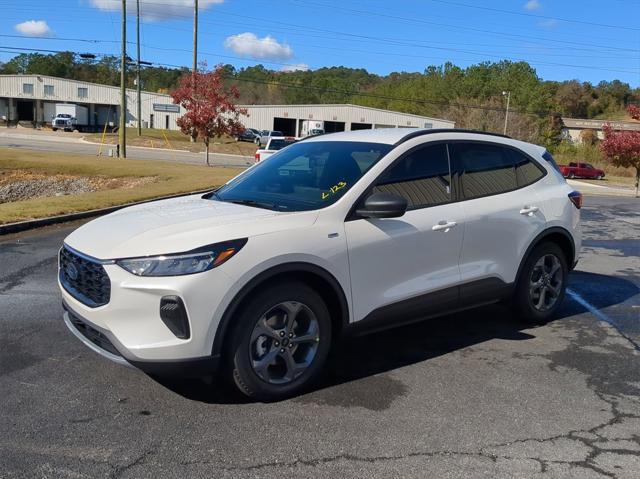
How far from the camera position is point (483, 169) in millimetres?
5406

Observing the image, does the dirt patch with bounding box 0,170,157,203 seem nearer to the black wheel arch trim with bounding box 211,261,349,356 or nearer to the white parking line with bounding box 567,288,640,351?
the white parking line with bounding box 567,288,640,351

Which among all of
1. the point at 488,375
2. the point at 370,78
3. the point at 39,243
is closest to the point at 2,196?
the point at 39,243

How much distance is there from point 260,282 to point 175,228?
661mm

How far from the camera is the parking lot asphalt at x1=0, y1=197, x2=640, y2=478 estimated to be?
3314 mm

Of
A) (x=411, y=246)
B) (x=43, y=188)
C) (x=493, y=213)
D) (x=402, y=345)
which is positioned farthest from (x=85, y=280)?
(x=43, y=188)

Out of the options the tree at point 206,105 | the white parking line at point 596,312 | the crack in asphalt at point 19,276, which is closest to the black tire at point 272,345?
the white parking line at point 596,312

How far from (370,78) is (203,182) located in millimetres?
124186

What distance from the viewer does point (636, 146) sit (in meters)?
31.5

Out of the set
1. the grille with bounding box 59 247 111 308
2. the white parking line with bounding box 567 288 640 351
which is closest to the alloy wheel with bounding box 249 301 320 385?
the grille with bounding box 59 247 111 308

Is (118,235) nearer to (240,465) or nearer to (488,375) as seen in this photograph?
(240,465)

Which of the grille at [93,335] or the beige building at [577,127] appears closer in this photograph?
the grille at [93,335]

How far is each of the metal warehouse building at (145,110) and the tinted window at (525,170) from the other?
236 feet

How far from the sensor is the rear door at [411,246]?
4.33 meters

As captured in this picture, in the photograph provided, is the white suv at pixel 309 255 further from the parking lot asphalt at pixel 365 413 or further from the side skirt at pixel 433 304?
the parking lot asphalt at pixel 365 413
